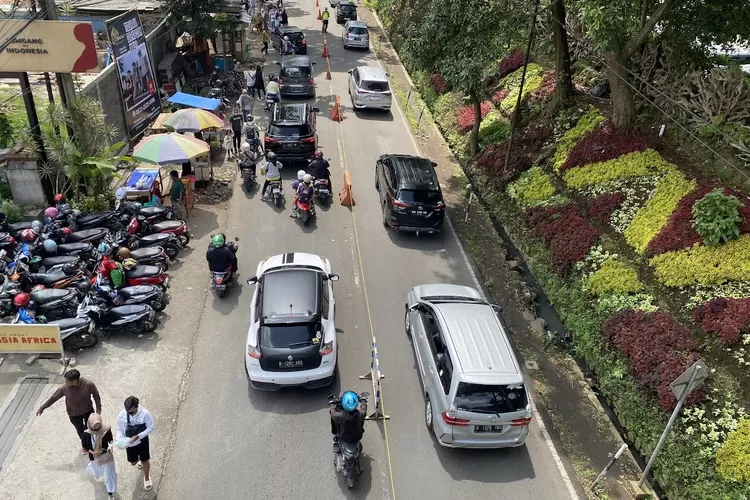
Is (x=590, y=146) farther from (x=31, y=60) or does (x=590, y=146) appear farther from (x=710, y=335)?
(x=31, y=60)

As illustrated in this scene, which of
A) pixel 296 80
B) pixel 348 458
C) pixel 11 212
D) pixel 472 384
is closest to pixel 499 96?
pixel 296 80

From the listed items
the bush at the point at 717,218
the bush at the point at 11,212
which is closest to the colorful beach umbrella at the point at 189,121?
the bush at the point at 11,212

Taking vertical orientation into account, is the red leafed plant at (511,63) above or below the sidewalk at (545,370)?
above

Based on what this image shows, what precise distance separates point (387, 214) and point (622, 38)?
8.57 metres

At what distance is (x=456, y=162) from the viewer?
864 inches

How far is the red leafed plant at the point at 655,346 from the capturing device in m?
10.6

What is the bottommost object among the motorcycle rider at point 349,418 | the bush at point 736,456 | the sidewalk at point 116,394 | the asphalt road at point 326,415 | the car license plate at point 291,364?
the asphalt road at point 326,415

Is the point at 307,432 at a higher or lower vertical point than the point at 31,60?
lower

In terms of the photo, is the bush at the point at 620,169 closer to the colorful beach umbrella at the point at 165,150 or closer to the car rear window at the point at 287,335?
the car rear window at the point at 287,335

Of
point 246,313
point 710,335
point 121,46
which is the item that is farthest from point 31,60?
point 710,335

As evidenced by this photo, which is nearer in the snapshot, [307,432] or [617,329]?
[307,432]

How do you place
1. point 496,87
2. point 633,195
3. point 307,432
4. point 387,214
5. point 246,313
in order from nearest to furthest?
point 307,432
point 246,313
point 633,195
point 387,214
point 496,87

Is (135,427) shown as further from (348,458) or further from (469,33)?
(469,33)

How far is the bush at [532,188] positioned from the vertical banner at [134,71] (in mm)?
13804
